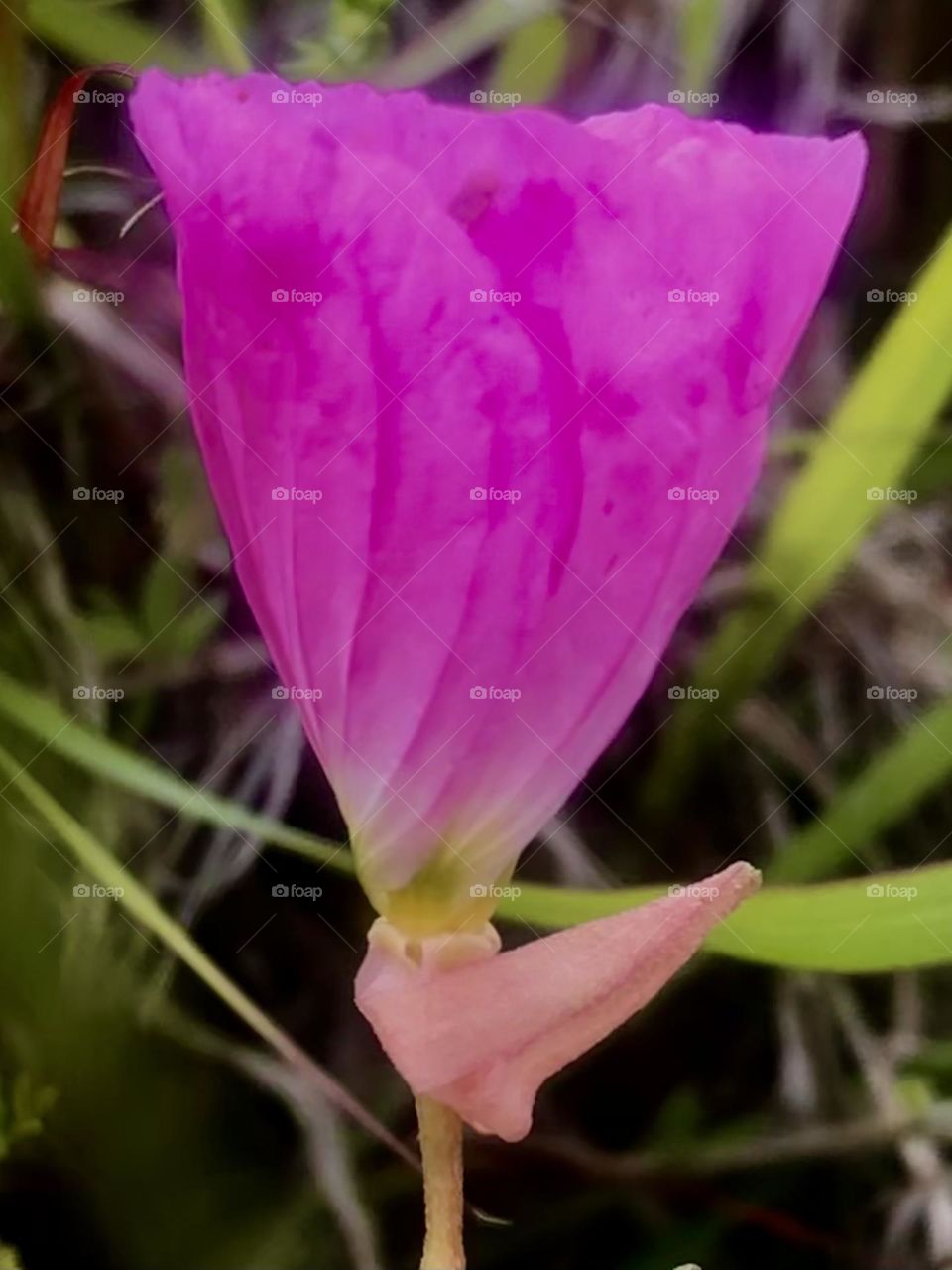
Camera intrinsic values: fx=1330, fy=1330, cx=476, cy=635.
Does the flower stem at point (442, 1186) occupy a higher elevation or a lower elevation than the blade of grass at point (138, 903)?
lower

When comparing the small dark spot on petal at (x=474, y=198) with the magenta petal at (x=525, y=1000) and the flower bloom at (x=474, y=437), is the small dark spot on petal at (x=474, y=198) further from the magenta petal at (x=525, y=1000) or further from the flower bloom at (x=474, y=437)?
the magenta petal at (x=525, y=1000)

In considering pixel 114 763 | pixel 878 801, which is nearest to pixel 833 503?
pixel 878 801

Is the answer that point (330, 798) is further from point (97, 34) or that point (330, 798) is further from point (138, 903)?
point (97, 34)

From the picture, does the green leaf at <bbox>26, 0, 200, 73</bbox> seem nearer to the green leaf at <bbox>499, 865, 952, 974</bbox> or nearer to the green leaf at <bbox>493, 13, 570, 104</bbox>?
the green leaf at <bbox>493, 13, 570, 104</bbox>

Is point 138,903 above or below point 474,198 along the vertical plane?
below

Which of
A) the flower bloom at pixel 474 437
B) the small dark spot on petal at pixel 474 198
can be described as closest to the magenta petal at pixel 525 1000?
the flower bloom at pixel 474 437

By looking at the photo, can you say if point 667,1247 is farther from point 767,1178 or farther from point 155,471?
point 155,471

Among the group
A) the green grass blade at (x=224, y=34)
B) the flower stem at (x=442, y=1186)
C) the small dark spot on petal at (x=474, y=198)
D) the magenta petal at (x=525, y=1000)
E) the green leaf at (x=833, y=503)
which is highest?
the green grass blade at (x=224, y=34)

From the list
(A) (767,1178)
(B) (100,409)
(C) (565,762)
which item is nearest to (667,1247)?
(A) (767,1178)
